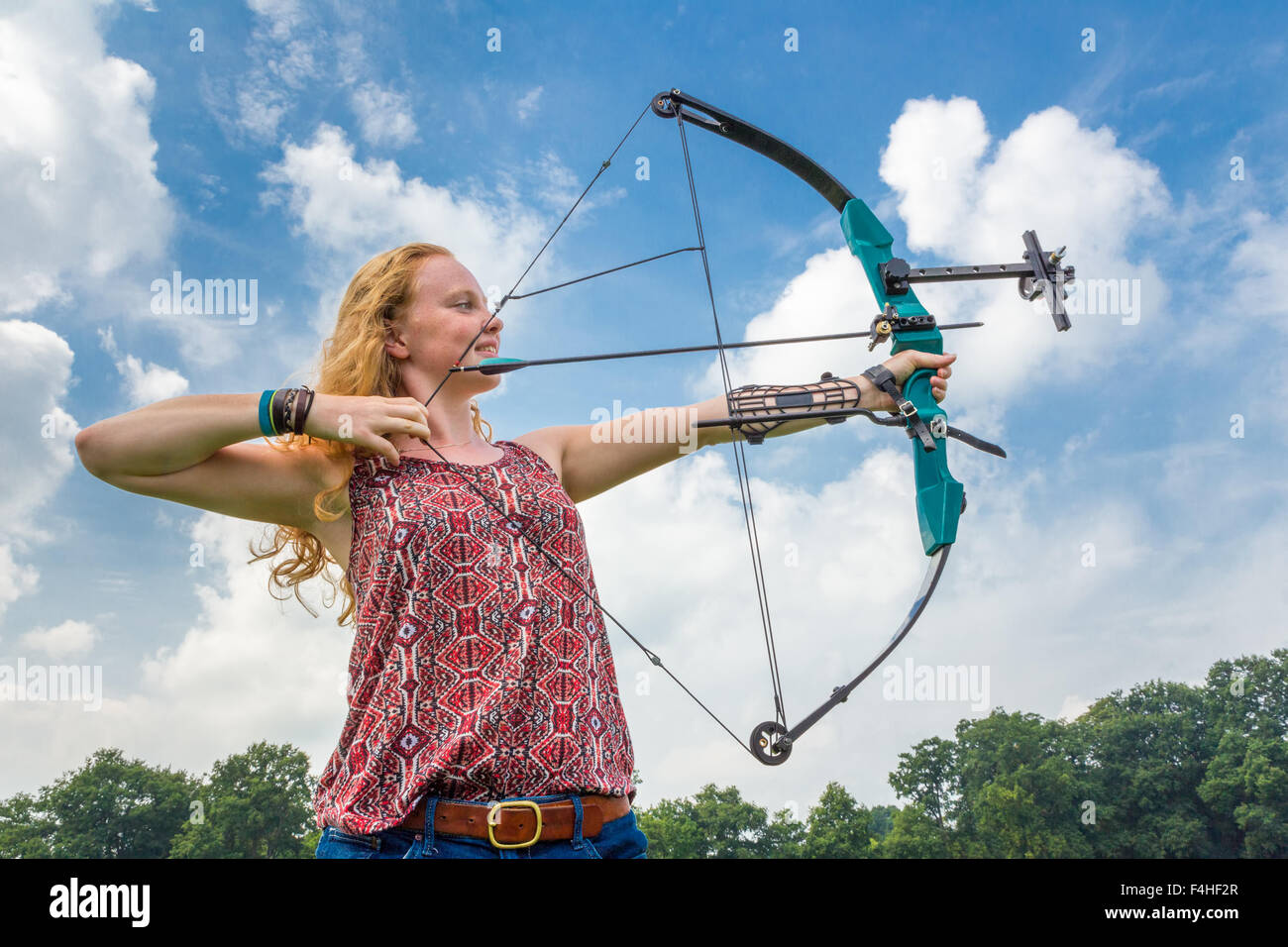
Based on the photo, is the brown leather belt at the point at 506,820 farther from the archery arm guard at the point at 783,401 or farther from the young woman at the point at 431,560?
the archery arm guard at the point at 783,401

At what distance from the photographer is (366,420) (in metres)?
1.71

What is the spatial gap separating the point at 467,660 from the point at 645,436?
27.9 inches

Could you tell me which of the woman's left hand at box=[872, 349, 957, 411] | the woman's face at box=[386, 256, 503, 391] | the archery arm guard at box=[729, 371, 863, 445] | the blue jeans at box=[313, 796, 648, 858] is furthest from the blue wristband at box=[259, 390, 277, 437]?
the woman's left hand at box=[872, 349, 957, 411]

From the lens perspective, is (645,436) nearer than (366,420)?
No

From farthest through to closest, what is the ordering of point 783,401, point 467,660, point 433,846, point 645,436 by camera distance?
point 645,436 → point 783,401 → point 467,660 → point 433,846

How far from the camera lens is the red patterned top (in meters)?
1.55

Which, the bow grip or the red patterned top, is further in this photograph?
the bow grip

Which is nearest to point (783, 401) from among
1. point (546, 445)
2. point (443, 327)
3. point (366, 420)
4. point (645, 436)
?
point (645, 436)

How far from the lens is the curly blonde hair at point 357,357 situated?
1.99 metres

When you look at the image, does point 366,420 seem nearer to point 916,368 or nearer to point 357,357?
point 357,357

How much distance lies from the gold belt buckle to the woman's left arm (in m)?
0.81

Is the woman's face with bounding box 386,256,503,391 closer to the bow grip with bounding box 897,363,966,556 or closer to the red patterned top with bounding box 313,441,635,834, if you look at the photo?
the red patterned top with bounding box 313,441,635,834

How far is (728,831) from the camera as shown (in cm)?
2936
